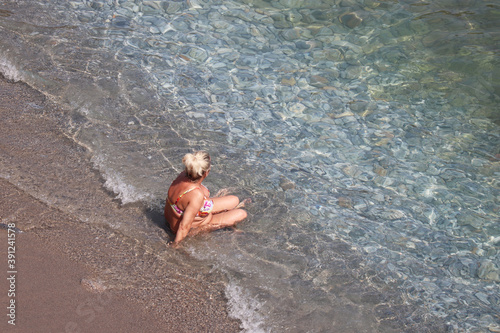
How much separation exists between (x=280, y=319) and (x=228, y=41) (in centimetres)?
562

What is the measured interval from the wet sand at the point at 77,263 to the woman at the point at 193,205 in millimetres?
244

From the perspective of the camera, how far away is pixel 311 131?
6.63 metres

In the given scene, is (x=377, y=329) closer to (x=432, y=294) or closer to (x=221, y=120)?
(x=432, y=294)

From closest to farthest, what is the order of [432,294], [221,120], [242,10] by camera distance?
1. [432,294]
2. [221,120]
3. [242,10]

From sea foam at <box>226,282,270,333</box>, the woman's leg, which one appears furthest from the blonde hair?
sea foam at <box>226,282,270,333</box>

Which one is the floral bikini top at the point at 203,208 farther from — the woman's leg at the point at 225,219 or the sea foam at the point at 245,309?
the sea foam at the point at 245,309

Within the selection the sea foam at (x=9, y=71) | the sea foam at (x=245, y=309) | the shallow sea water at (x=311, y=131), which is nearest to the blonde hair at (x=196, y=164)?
the shallow sea water at (x=311, y=131)

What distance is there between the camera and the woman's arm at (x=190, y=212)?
14.6ft

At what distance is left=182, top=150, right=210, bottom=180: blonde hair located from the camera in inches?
169

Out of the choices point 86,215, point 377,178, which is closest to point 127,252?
point 86,215

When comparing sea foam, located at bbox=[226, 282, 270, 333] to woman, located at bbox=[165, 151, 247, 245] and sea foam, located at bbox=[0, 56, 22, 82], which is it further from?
sea foam, located at bbox=[0, 56, 22, 82]

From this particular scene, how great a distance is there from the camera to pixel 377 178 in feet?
19.6

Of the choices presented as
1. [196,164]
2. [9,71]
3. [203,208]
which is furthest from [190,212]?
[9,71]

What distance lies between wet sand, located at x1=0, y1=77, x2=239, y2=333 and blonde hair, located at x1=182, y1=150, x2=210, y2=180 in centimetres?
76
